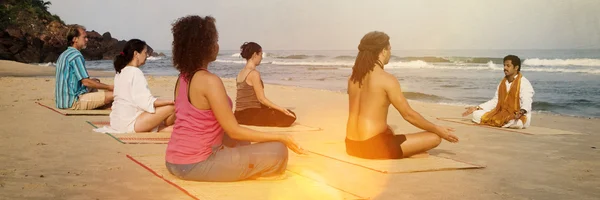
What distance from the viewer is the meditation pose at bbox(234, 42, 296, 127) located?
8.28 meters

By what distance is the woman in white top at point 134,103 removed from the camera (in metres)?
7.43

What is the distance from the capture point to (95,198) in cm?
425

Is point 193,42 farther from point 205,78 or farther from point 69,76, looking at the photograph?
point 69,76

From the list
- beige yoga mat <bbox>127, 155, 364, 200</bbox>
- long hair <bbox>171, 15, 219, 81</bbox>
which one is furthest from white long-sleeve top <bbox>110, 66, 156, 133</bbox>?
long hair <bbox>171, 15, 219, 81</bbox>

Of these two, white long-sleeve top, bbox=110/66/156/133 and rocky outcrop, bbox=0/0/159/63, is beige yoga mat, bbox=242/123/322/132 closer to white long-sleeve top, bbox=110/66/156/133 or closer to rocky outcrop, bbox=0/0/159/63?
white long-sleeve top, bbox=110/66/156/133

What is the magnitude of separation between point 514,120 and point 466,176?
3.99 metres

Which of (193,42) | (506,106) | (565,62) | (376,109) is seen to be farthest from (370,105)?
(565,62)

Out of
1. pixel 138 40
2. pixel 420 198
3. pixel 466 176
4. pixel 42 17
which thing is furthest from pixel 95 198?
pixel 42 17

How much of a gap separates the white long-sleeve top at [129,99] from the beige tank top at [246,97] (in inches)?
52.6

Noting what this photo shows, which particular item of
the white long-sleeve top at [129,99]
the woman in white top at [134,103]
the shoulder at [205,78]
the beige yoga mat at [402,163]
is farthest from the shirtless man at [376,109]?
the white long-sleeve top at [129,99]

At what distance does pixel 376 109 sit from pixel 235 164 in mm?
1557

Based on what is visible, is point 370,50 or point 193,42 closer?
point 193,42

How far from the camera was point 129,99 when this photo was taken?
7.45 meters

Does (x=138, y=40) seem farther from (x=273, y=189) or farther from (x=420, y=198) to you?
(x=420, y=198)
